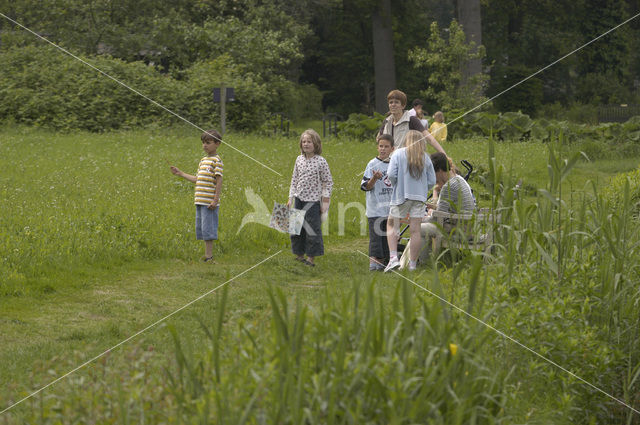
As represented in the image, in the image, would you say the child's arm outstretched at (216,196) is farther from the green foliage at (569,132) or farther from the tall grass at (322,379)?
the green foliage at (569,132)

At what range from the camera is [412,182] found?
799 centimetres

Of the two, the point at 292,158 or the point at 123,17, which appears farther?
the point at 123,17

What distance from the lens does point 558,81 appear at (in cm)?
4466

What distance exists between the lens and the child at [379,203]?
8656mm

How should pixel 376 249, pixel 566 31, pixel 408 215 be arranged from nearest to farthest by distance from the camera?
1. pixel 408 215
2. pixel 376 249
3. pixel 566 31

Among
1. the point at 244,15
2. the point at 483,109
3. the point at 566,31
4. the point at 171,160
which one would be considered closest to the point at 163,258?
the point at 171,160

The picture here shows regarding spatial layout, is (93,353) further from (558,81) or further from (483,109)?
(558,81)

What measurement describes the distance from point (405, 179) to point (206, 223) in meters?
2.19

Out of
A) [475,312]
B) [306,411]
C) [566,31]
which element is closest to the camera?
[306,411]

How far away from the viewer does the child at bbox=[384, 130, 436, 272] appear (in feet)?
26.0

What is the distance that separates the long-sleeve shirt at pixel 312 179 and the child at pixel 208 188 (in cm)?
82

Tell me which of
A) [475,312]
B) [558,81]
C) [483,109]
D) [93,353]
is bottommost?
[93,353]

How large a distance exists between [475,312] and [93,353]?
2.66 m

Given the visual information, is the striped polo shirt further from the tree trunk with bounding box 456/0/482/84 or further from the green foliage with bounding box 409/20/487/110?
the tree trunk with bounding box 456/0/482/84
